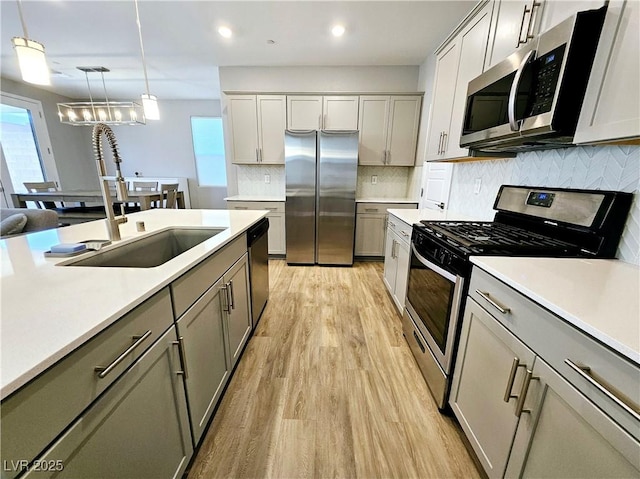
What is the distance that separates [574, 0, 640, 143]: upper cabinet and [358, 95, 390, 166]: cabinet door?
2.77 metres

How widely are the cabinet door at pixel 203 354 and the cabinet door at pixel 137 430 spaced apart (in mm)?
57

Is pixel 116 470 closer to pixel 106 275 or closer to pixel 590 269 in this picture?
pixel 106 275

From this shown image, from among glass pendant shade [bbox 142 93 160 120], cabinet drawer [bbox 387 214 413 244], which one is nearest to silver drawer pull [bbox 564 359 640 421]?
cabinet drawer [bbox 387 214 413 244]

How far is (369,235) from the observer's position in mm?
3695

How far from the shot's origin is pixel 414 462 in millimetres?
1194

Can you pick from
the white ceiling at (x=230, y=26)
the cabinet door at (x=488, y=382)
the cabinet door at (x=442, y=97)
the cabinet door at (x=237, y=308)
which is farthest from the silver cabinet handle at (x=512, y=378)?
the white ceiling at (x=230, y=26)

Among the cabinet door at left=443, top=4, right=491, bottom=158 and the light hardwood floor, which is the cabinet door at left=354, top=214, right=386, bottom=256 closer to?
the light hardwood floor

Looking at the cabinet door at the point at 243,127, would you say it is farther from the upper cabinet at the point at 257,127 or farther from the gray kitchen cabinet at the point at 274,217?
the gray kitchen cabinet at the point at 274,217

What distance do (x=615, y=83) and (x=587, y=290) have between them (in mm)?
741

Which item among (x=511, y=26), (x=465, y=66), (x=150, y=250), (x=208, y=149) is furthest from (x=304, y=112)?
(x=208, y=149)

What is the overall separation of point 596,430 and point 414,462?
2.77 ft

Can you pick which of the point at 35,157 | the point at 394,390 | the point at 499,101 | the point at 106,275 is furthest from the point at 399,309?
the point at 35,157

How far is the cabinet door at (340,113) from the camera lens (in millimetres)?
3514

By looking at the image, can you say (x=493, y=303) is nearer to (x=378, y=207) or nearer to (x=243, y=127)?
(x=378, y=207)
